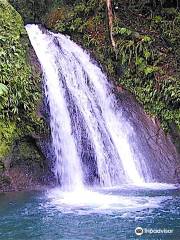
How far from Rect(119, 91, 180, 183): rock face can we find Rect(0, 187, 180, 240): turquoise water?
132cm

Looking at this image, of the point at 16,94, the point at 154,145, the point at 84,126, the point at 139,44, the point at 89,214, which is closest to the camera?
the point at 89,214

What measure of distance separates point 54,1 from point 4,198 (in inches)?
341

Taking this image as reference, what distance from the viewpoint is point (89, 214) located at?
6770 millimetres

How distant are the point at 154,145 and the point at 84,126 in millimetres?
1932

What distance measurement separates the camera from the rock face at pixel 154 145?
985cm

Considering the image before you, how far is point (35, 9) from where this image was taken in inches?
565

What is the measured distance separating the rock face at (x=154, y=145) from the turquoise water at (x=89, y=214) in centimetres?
132

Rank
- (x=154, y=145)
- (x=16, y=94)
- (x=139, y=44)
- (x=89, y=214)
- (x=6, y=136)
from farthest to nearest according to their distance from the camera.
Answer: (x=139, y=44) < (x=154, y=145) < (x=16, y=94) < (x=6, y=136) < (x=89, y=214)

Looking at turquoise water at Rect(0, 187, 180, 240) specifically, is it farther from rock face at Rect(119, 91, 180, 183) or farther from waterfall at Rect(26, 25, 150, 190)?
rock face at Rect(119, 91, 180, 183)

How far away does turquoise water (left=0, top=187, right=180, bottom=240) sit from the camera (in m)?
5.96

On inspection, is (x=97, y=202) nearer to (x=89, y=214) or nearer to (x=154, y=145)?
(x=89, y=214)

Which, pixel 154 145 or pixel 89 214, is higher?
pixel 154 145

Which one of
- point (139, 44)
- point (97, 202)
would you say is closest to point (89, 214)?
point (97, 202)

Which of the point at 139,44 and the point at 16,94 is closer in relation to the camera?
the point at 16,94
